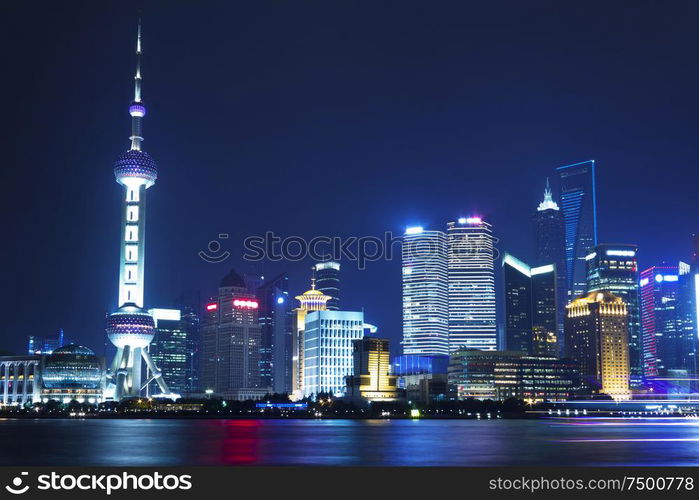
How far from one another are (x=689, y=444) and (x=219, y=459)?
5276 centimetres

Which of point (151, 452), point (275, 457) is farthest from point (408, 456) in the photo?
point (151, 452)

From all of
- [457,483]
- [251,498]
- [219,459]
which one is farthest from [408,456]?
[251,498]

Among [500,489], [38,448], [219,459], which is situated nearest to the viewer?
[500,489]

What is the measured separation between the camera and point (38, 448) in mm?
87625

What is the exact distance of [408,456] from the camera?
244ft

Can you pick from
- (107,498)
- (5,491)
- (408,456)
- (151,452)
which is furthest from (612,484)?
(151,452)

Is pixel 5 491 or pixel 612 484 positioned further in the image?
pixel 612 484

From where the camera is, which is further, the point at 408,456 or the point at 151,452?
the point at 151,452

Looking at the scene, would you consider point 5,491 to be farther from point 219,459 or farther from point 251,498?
point 219,459

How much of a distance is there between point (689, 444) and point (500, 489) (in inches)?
2568

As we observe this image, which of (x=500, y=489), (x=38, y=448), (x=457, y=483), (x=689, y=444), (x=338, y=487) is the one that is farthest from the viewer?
(x=689, y=444)

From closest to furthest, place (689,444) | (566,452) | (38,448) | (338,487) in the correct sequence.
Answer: (338,487)
(566,452)
(38,448)
(689,444)

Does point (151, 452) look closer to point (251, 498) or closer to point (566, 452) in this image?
point (566, 452)

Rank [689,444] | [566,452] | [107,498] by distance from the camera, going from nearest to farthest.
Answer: [107,498] < [566,452] < [689,444]
